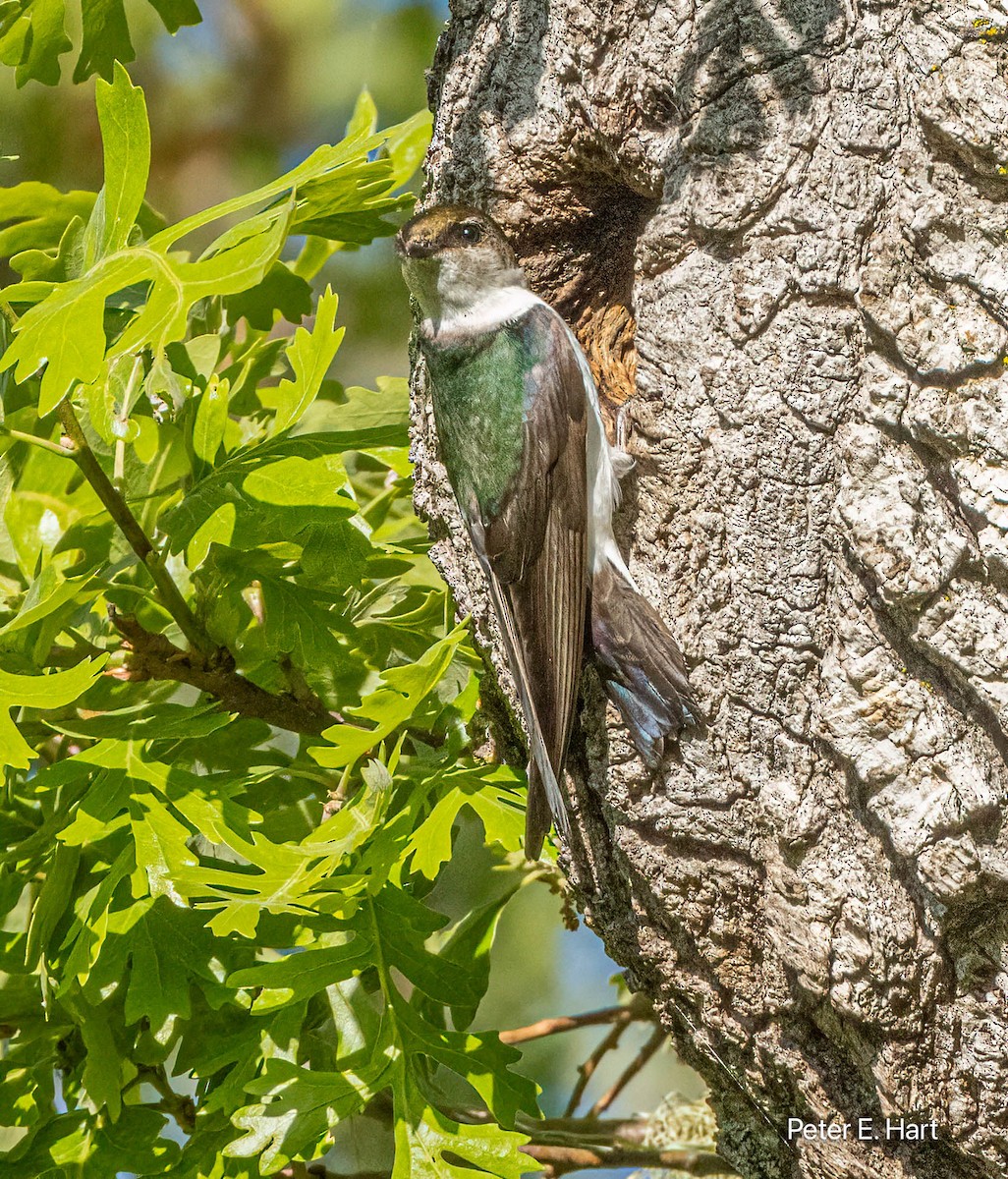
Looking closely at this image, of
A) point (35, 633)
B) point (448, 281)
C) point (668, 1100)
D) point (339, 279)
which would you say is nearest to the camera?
point (35, 633)

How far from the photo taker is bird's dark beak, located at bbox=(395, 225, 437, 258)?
166 centimetres

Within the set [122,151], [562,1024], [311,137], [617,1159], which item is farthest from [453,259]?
[311,137]

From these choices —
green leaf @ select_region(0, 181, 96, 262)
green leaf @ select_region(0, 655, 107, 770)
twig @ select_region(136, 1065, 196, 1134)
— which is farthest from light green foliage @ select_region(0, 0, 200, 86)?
twig @ select_region(136, 1065, 196, 1134)

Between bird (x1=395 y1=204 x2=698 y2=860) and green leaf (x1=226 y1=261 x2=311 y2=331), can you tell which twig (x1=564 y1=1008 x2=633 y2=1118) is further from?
green leaf (x1=226 y1=261 x2=311 y2=331)

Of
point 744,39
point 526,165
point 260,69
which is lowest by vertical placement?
point 744,39

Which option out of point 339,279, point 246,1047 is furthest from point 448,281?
point 339,279

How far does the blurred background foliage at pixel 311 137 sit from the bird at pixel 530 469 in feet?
5.47

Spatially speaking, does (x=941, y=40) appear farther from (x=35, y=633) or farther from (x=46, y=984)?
(x=46, y=984)

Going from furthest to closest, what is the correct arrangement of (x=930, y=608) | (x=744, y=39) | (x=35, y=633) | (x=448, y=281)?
(x=448, y=281), (x=35, y=633), (x=744, y=39), (x=930, y=608)

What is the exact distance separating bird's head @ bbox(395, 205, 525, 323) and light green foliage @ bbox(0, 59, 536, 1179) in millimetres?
72

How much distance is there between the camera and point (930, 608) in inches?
48.1

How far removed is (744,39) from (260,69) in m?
3.17

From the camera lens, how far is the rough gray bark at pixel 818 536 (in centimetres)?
123

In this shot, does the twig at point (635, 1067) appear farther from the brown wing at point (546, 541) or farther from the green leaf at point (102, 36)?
the green leaf at point (102, 36)
